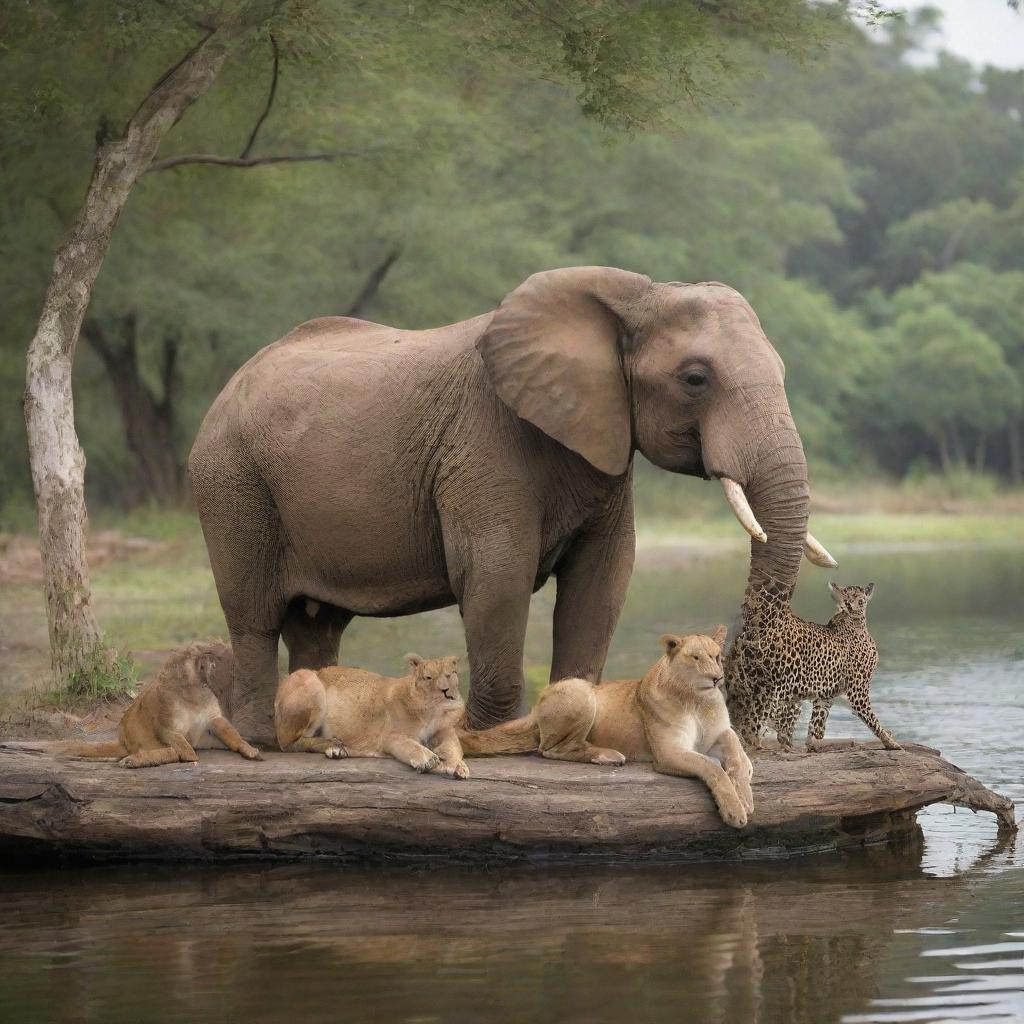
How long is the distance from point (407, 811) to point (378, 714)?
68cm

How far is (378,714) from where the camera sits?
30.1ft

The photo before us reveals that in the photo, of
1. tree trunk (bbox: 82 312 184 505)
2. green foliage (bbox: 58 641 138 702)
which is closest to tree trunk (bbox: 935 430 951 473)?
tree trunk (bbox: 82 312 184 505)

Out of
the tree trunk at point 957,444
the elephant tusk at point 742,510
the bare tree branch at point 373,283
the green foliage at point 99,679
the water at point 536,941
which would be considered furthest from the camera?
the tree trunk at point 957,444

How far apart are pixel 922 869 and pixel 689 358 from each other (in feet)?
9.00

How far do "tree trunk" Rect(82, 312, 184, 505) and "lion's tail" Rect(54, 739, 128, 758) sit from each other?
2166cm

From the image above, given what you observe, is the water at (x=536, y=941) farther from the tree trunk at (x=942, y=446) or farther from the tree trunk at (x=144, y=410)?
the tree trunk at (x=942, y=446)

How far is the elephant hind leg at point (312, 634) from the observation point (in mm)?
10969

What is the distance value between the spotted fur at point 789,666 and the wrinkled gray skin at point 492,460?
0.95 ft

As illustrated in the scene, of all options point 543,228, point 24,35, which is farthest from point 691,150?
point 24,35

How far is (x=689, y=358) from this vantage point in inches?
359

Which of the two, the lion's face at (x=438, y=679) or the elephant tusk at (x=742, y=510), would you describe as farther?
the lion's face at (x=438, y=679)

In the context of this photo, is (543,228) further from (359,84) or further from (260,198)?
(359,84)

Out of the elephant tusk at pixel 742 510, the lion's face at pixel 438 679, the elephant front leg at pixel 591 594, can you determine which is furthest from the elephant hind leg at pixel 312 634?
the elephant tusk at pixel 742 510

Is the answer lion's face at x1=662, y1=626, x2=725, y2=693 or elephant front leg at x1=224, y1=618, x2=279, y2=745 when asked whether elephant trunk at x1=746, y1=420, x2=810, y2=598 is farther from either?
elephant front leg at x1=224, y1=618, x2=279, y2=745
